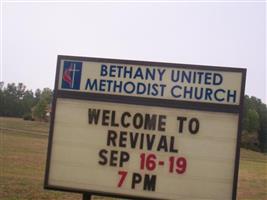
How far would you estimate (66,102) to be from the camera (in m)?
7.90

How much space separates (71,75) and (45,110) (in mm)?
78641

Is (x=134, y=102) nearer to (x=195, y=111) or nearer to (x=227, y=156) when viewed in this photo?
(x=195, y=111)

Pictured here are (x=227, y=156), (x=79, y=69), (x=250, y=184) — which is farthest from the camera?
(x=250, y=184)

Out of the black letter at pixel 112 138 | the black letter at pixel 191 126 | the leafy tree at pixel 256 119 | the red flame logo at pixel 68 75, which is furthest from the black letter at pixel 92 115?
the leafy tree at pixel 256 119

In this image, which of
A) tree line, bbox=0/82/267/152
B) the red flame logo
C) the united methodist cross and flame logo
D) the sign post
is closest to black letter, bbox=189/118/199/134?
the sign post

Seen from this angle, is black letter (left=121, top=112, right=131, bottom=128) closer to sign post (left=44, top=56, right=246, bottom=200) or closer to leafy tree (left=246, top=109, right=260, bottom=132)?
sign post (left=44, top=56, right=246, bottom=200)

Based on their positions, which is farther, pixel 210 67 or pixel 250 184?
pixel 250 184

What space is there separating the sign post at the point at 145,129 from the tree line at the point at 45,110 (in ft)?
174

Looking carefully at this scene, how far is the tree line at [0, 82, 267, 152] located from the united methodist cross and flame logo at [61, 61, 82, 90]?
53.1 m

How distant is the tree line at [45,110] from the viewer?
254 ft

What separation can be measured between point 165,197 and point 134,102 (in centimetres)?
151

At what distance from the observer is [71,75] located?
7.91 meters

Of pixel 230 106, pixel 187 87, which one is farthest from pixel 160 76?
pixel 230 106

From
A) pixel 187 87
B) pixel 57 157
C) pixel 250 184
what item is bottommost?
pixel 250 184
